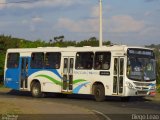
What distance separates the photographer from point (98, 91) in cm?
2789

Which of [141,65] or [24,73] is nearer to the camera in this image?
[141,65]

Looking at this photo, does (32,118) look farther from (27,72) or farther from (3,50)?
(3,50)

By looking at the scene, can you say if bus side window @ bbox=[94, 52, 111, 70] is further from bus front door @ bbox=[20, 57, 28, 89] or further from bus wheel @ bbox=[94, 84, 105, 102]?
bus front door @ bbox=[20, 57, 28, 89]

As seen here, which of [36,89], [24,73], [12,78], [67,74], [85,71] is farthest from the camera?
[12,78]

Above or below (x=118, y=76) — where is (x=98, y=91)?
below

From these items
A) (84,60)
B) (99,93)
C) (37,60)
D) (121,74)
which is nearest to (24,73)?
(37,60)

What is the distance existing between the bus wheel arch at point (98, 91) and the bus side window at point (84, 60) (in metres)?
1.16

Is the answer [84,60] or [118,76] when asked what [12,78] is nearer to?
[84,60]

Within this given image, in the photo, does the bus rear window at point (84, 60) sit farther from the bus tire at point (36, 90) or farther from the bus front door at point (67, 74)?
the bus tire at point (36, 90)

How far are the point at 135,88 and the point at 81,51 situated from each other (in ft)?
14.0

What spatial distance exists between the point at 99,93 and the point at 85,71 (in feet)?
5.65

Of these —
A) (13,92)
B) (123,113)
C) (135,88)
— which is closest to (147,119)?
(123,113)

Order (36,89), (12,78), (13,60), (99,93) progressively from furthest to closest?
(13,60) < (12,78) < (36,89) < (99,93)

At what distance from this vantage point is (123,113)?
68.1ft
